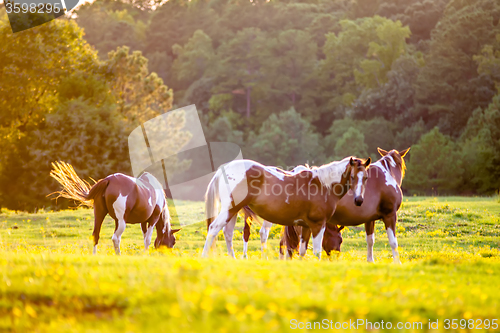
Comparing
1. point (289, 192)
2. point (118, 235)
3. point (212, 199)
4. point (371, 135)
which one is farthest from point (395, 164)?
point (371, 135)

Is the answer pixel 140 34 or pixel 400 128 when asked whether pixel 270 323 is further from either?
pixel 140 34

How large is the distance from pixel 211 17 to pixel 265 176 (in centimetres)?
6982

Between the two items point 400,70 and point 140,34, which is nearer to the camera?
point 400,70

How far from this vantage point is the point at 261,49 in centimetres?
6738

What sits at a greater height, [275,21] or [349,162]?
[275,21]

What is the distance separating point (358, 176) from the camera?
965 cm

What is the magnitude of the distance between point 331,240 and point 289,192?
2184 millimetres

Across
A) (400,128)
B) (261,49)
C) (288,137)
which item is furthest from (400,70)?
(261,49)

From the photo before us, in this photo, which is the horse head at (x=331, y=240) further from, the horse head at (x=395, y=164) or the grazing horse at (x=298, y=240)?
the horse head at (x=395, y=164)

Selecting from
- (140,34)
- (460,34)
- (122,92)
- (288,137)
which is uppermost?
(140,34)

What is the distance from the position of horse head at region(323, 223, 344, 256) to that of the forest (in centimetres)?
2075

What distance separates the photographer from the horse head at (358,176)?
9.55 m

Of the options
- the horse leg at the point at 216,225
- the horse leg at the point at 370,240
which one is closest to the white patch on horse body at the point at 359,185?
the horse leg at the point at 370,240

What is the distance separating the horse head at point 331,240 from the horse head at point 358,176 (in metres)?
1.70
